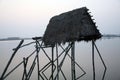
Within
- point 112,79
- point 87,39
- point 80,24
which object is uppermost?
point 80,24

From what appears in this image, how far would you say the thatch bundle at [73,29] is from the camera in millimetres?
11078

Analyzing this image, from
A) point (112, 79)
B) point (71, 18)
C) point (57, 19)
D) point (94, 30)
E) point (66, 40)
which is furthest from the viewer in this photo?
point (112, 79)

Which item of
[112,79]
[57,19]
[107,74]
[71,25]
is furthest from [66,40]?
[107,74]

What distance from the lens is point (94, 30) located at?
1127 cm

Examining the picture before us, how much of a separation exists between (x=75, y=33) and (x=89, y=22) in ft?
2.66

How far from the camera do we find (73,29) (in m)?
11.7

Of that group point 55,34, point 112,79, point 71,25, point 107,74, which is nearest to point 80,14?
point 71,25

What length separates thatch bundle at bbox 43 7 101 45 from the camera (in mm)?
11078

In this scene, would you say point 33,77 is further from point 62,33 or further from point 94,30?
point 94,30

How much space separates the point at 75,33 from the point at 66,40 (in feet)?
2.92

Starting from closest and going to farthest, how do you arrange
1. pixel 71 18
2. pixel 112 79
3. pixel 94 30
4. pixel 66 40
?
pixel 94 30 → pixel 66 40 → pixel 71 18 → pixel 112 79

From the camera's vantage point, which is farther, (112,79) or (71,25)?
(112,79)

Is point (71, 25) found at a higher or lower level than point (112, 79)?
higher

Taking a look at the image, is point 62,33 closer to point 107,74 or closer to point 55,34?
point 55,34
